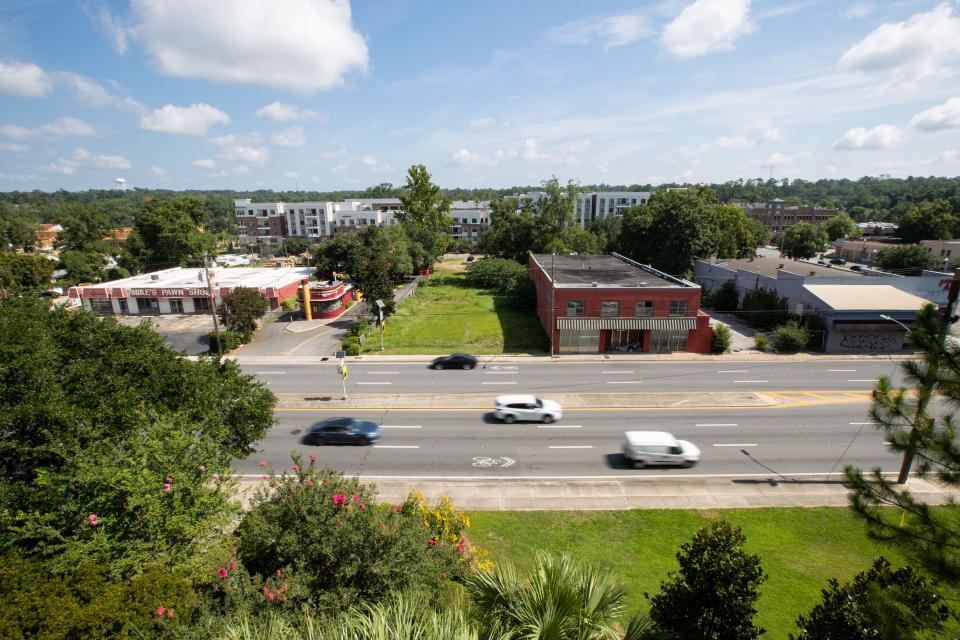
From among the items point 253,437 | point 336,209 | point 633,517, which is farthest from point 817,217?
point 253,437

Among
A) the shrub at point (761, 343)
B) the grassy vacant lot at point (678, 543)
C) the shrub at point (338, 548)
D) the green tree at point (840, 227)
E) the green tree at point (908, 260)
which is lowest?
the grassy vacant lot at point (678, 543)

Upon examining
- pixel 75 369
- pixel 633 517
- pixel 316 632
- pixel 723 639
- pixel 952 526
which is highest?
pixel 75 369

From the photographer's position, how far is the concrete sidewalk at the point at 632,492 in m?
18.1

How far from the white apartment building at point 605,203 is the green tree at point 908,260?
6405 centimetres

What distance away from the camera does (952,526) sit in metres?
7.88

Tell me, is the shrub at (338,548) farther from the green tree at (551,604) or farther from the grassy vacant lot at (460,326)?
the grassy vacant lot at (460,326)

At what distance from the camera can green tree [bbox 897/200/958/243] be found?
87688 mm

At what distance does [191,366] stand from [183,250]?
257 feet

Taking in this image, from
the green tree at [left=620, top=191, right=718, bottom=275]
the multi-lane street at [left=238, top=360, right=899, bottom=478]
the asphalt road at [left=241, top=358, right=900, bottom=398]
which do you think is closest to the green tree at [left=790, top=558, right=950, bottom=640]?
the multi-lane street at [left=238, top=360, right=899, bottom=478]

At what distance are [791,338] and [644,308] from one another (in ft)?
39.3

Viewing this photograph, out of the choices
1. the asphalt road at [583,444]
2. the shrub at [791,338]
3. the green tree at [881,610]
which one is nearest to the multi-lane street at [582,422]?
the asphalt road at [583,444]

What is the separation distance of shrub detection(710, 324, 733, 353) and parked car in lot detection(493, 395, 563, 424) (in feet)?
62.4

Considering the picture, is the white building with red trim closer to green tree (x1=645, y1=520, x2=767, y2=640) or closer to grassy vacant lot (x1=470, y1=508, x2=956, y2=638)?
grassy vacant lot (x1=470, y1=508, x2=956, y2=638)

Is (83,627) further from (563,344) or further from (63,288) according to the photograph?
(63,288)
